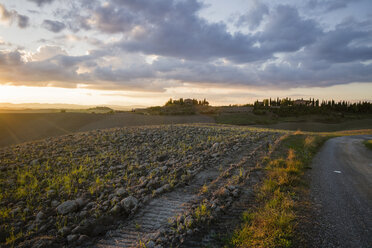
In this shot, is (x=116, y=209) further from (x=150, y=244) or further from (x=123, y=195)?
(x=150, y=244)

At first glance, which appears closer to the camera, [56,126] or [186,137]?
[186,137]

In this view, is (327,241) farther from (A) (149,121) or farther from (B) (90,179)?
(A) (149,121)

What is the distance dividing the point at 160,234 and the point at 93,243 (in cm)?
191

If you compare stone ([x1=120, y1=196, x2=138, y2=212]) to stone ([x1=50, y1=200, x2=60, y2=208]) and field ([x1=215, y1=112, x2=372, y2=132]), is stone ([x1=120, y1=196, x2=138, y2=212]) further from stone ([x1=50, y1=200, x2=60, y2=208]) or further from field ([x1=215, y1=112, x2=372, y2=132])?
field ([x1=215, y1=112, x2=372, y2=132])

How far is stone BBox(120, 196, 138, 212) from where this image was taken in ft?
23.4

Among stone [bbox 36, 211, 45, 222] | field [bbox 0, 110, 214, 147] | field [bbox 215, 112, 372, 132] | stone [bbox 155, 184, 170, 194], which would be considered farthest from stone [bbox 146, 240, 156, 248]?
field [bbox 215, 112, 372, 132]

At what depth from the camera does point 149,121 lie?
47.8 m

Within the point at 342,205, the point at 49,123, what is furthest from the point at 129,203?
the point at 49,123

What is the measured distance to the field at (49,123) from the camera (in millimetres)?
33703

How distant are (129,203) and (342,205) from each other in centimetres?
764

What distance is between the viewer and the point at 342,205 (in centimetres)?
738

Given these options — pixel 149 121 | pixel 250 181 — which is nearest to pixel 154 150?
pixel 250 181

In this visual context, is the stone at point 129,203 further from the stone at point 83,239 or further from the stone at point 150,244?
the stone at point 150,244

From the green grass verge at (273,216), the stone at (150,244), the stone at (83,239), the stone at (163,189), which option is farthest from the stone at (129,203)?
the green grass verge at (273,216)
